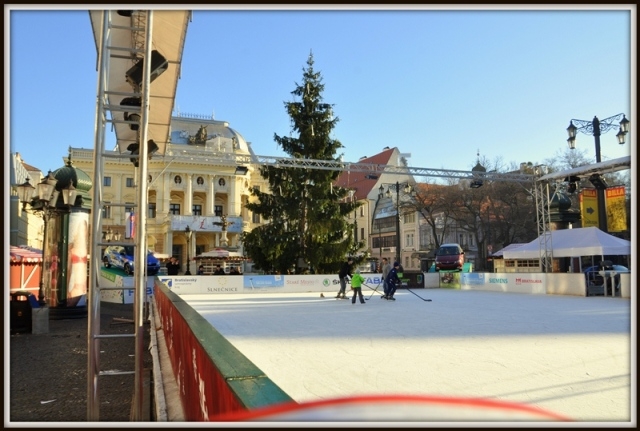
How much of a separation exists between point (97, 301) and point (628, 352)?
25.3 ft

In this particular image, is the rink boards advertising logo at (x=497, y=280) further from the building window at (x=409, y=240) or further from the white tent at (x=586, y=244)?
the building window at (x=409, y=240)

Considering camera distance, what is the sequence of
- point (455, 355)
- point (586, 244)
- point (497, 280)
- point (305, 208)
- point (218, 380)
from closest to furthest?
point (218, 380) < point (455, 355) < point (586, 244) < point (497, 280) < point (305, 208)

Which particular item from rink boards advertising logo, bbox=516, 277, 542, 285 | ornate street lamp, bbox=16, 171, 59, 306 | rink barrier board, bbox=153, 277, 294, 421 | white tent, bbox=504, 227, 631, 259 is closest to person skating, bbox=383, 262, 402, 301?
rink boards advertising logo, bbox=516, 277, 542, 285

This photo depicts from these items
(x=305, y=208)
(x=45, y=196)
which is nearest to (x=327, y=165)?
(x=305, y=208)

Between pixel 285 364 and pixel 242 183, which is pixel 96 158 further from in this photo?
pixel 242 183

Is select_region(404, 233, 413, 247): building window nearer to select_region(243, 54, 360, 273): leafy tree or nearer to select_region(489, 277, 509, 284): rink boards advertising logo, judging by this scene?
select_region(243, 54, 360, 273): leafy tree

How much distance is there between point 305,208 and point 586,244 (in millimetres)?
17433

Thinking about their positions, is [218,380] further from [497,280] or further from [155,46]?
[497,280]

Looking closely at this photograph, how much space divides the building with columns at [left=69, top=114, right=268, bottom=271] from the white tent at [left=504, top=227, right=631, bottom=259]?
39573 millimetres

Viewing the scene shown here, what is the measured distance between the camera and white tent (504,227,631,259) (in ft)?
82.4

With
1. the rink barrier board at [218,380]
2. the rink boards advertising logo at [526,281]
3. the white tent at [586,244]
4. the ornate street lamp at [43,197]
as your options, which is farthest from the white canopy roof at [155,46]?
the white tent at [586,244]

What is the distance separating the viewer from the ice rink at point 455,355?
5.67m

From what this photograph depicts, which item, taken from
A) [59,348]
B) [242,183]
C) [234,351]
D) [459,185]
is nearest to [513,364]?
Answer: [234,351]

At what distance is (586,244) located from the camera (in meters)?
25.9
